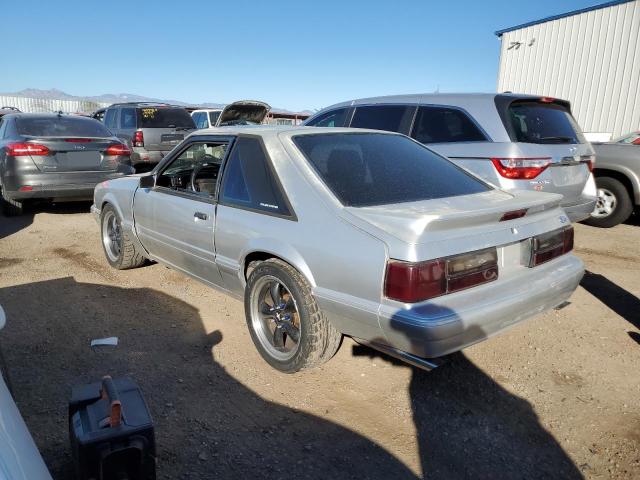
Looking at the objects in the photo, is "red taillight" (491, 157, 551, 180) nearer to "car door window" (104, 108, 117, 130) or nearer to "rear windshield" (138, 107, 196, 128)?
"rear windshield" (138, 107, 196, 128)

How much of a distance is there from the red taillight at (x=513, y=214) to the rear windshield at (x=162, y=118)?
975cm

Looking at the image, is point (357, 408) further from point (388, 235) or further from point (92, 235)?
point (92, 235)

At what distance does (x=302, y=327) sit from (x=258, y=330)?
534 millimetres

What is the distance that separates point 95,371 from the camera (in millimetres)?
3152

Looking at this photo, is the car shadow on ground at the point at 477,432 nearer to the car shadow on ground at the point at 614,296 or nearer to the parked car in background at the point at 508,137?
the car shadow on ground at the point at 614,296

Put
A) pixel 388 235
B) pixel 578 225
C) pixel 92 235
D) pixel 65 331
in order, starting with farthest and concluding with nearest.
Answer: pixel 578 225 < pixel 92 235 < pixel 65 331 < pixel 388 235

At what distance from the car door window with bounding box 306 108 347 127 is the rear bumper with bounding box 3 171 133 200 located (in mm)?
3311

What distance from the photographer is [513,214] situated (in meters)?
2.85

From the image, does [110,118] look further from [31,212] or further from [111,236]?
[111,236]

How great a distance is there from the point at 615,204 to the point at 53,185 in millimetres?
7955

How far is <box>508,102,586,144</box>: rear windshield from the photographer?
5.17 metres

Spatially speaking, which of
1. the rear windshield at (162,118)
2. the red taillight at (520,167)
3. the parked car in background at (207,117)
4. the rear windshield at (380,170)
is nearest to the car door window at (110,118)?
the rear windshield at (162,118)

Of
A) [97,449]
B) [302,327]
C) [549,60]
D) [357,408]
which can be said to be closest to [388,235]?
[302,327]

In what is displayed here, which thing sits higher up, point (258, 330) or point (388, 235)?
point (388, 235)
